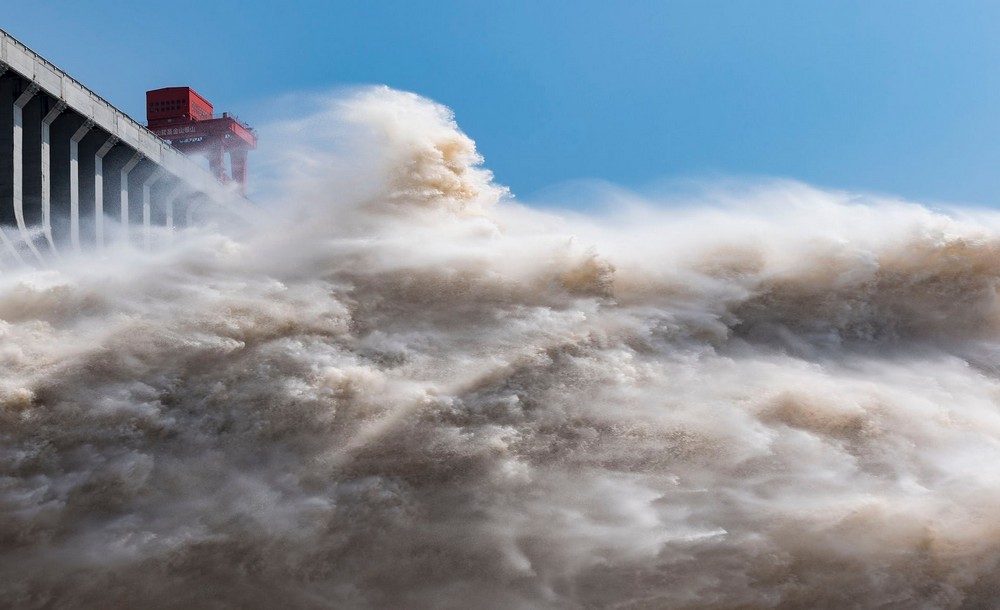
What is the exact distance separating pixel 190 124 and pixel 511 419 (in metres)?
50.7

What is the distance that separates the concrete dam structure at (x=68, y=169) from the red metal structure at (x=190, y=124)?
65.0 ft

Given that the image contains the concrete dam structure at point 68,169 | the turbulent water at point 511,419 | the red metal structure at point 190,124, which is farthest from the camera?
the red metal structure at point 190,124

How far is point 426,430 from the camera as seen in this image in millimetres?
12727

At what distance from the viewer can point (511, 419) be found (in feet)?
42.5

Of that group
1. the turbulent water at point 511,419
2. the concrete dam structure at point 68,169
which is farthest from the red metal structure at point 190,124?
the turbulent water at point 511,419

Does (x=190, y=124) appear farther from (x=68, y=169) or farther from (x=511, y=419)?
(x=511, y=419)

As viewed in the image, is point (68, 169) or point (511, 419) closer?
point (511, 419)

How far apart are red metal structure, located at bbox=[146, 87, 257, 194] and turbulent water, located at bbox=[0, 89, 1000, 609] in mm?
43746

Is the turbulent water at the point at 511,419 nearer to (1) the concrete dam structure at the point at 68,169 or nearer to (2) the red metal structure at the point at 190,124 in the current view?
(1) the concrete dam structure at the point at 68,169

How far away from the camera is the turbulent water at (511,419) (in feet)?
36.3

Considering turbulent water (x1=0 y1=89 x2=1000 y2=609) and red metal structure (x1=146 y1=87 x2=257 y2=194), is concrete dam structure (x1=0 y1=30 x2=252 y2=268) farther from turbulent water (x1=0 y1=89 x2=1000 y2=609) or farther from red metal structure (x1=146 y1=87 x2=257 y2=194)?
red metal structure (x1=146 y1=87 x2=257 y2=194)

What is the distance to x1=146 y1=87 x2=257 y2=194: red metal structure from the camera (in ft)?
190

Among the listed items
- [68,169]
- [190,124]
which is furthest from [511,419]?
[190,124]

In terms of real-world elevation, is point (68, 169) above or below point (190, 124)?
below
